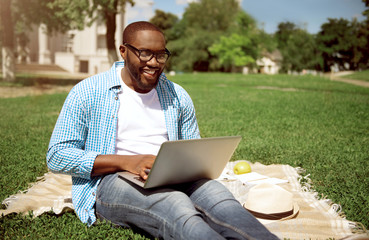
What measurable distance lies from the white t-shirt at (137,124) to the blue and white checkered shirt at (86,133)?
7 cm

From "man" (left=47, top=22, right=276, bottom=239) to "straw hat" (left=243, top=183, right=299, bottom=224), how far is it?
56 centimetres

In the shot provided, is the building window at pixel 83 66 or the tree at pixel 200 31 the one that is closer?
the building window at pixel 83 66

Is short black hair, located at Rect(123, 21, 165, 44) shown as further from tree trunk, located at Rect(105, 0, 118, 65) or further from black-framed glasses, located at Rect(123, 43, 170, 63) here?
tree trunk, located at Rect(105, 0, 118, 65)

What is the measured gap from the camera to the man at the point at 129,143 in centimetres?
246

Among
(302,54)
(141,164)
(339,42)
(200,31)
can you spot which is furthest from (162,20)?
(141,164)

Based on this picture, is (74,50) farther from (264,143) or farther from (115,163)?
(115,163)

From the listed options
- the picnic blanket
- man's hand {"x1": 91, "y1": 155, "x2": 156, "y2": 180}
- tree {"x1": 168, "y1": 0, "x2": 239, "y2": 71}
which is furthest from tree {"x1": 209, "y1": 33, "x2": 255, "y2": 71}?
man's hand {"x1": 91, "y1": 155, "x2": 156, "y2": 180}

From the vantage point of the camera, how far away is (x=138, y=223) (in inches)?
101

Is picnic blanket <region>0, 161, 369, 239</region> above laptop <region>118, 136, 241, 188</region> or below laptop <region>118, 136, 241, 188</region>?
below

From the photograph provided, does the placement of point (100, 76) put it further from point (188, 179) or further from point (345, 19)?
point (345, 19)

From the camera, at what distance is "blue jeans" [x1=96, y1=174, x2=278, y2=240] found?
2193 millimetres

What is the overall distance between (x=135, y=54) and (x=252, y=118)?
22.3 ft

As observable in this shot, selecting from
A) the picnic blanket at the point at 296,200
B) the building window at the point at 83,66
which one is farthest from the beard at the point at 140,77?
the building window at the point at 83,66

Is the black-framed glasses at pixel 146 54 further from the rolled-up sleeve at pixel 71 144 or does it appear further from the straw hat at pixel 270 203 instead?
the straw hat at pixel 270 203
